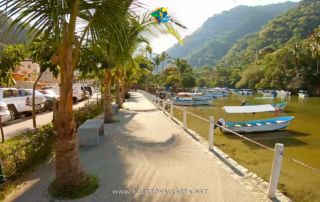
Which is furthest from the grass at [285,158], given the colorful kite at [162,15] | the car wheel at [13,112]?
the car wheel at [13,112]

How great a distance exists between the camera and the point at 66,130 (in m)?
4.61

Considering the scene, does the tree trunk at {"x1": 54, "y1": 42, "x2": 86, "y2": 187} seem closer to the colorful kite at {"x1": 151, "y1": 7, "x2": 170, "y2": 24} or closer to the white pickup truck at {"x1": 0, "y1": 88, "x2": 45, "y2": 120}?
the colorful kite at {"x1": 151, "y1": 7, "x2": 170, "y2": 24}

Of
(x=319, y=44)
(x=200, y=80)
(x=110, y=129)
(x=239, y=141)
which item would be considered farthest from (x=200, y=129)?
(x=200, y=80)

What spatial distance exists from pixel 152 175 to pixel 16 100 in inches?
485

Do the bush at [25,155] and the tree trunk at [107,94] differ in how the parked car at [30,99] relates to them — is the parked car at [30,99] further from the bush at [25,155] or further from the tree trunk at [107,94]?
the bush at [25,155]

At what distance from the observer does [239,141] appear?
13984 mm

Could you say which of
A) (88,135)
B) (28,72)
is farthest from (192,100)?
(28,72)

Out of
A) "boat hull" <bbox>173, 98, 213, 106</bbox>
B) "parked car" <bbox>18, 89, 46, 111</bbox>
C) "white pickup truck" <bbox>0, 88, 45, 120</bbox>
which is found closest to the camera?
"white pickup truck" <bbox>0, 88, 45, 120</bbox>

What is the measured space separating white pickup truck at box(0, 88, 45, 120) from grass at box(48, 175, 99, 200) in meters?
11.1

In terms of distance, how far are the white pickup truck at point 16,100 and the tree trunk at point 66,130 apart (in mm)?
11193

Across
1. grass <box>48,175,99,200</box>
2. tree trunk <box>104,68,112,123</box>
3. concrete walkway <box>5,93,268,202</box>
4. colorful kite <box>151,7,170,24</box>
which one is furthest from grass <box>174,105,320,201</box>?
tree trunk <box>104,68,112,123</box>

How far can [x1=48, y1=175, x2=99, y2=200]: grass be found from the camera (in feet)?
15.4

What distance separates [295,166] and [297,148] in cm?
415

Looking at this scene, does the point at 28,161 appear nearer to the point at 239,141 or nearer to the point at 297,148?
Result: the point at 239,141
